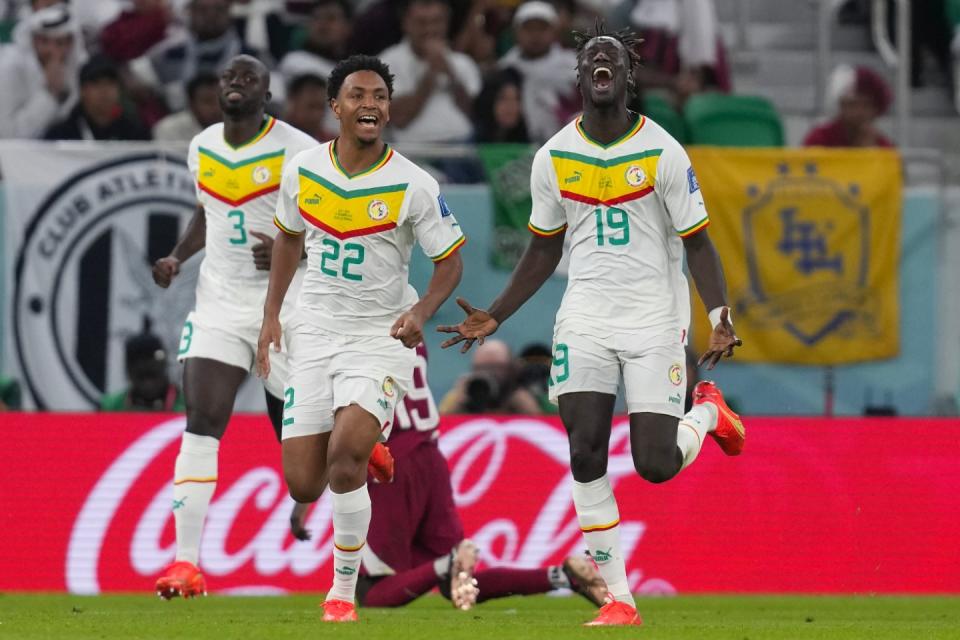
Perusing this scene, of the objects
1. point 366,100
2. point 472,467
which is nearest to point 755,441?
point 472,467

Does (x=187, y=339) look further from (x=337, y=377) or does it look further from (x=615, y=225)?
(x=615, y=225)

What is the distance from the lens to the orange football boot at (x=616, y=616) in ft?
25.8

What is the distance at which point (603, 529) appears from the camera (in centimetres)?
802

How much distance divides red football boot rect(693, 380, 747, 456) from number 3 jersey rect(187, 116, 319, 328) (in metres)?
2.39

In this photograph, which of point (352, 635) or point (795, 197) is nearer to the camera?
point (352, 635)

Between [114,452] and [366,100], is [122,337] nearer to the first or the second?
[114,452]

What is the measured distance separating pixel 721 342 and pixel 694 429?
0.68 m

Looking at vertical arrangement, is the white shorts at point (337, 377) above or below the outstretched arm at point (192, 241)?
below

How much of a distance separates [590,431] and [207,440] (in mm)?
2355

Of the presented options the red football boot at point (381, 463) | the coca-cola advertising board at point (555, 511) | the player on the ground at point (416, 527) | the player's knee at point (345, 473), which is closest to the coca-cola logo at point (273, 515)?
the coca-cola advertising board at point (555, 511)

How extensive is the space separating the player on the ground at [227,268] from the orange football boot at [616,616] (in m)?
2.43

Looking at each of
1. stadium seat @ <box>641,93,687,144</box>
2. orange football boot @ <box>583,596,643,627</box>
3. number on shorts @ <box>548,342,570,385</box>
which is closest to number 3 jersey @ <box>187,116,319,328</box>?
number on shorts @ <box>548,342,570,385</box>

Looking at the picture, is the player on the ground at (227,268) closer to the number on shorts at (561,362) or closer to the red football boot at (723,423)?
the number on shorts at (561,362)

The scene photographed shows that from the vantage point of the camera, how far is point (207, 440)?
9391mm
